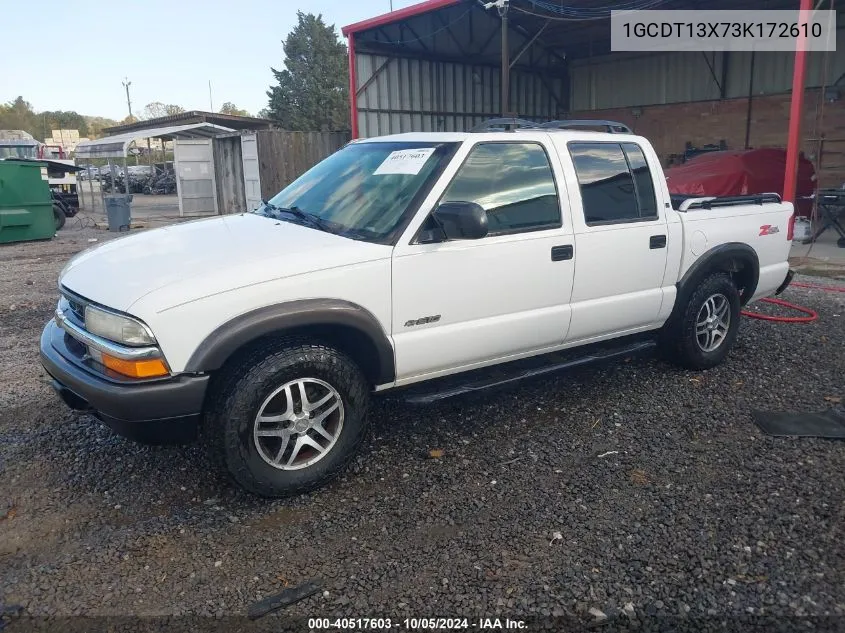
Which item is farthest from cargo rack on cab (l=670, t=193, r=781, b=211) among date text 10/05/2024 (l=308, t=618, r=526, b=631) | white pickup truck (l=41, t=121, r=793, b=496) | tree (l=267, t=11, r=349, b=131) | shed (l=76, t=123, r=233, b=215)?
tree (l=267, t=11, r=349, b=131)

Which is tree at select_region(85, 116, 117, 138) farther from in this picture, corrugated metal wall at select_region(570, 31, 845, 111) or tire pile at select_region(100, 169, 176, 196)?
corrugated metal wall at select_region(570, 31, 845, 111)

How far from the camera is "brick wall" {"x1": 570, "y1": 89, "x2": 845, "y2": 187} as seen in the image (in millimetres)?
16469

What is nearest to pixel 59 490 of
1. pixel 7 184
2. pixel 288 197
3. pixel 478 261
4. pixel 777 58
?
pixel 288 197

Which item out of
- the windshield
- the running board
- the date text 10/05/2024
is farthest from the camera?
the running board

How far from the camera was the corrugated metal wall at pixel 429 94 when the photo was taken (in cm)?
1758

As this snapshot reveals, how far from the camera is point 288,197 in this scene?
4.42 metres

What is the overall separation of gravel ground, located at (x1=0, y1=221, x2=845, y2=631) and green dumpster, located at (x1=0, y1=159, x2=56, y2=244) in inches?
411

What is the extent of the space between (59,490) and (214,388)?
43.6 inches

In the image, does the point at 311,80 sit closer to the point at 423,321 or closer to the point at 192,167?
the point at 192,167

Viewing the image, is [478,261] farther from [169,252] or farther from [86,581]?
[86,581]

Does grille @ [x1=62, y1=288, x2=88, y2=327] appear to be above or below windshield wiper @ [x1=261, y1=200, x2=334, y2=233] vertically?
below

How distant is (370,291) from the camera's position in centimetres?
348

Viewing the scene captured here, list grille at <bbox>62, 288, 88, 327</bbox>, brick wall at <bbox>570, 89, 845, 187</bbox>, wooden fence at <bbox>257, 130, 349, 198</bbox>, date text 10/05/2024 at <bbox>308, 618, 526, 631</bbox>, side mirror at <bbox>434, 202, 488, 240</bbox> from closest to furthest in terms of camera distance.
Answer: date text 10/05/2024 at <bbox>308, 618, 526, 631</bbox> < grille at <bbox>62, 288, 88, 327</bbox> < side mirror at <bbox>434, 202, 488, 240</bbox> < brick wall at <bbox>570, 89, 845, 187</bbox> < wooden fence at <bbox>257, 130, 349, 198</bbox>

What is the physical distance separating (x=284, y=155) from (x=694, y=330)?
1553 centimetres
